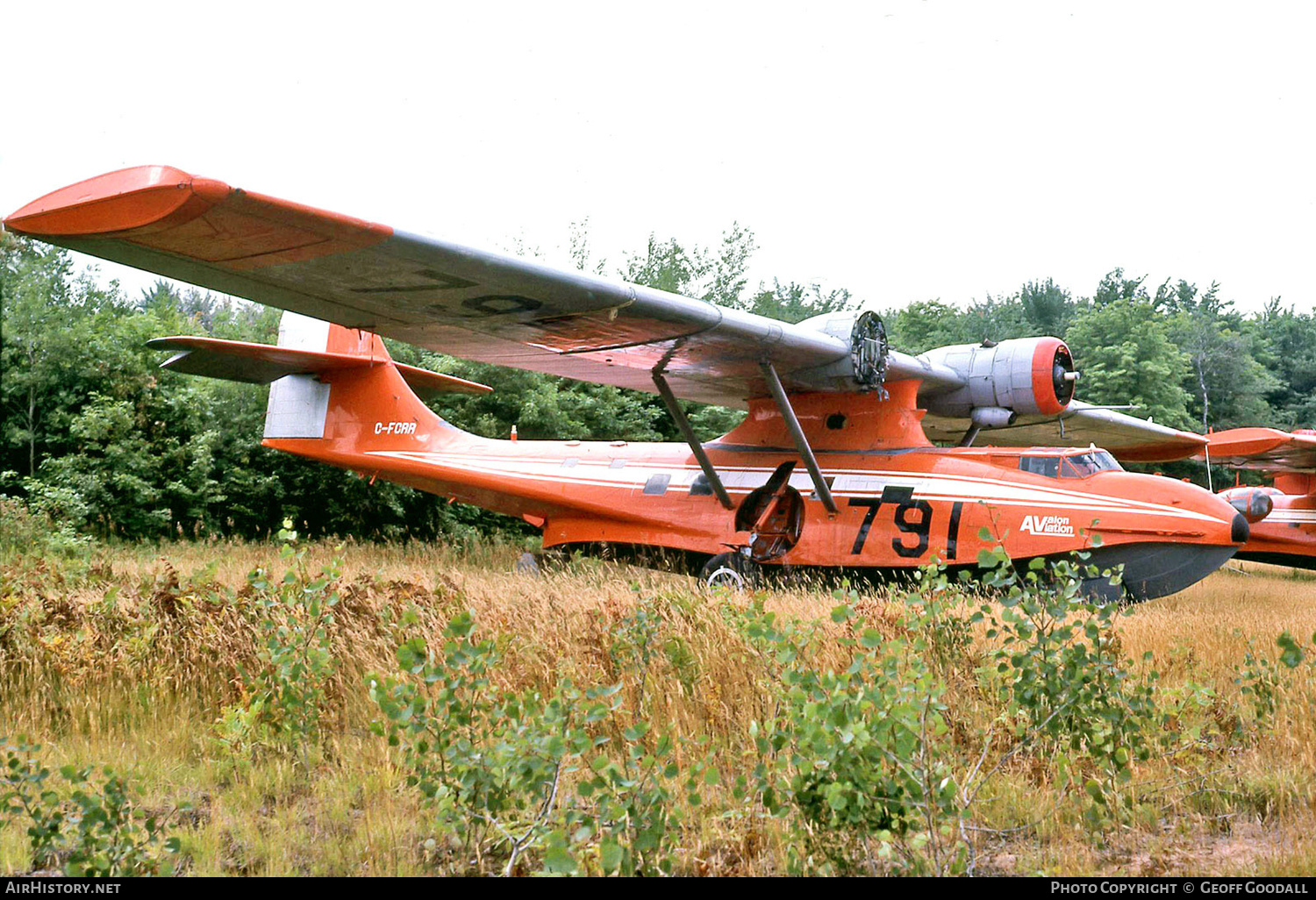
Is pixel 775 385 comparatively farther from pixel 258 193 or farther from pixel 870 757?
pixel 870 757

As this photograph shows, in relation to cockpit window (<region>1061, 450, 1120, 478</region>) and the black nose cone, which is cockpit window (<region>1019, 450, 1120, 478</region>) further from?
the black nose cone

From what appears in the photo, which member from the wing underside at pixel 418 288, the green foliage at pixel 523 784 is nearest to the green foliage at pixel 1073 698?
the green foliage at pixel 523 784

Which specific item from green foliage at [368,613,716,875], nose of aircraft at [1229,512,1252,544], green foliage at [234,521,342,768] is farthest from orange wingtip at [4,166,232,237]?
nose of aircraft at [1229,512,1252,544]

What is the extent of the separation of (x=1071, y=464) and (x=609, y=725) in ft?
23.0

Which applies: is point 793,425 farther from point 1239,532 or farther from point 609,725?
point 609,725

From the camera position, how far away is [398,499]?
17.5 meters

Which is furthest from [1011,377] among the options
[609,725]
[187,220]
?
[187,220]

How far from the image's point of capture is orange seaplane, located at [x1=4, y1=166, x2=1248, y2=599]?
21.7ft

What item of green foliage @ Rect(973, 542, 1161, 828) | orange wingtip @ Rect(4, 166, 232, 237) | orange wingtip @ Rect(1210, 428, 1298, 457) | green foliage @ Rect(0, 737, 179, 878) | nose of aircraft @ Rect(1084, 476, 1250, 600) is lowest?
green foliage @ Rect(0, 737, 179, 878)

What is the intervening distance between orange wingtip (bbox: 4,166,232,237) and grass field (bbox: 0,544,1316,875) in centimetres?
235

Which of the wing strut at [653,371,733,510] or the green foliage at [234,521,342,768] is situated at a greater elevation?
the wing strut at [653,371,733,510]

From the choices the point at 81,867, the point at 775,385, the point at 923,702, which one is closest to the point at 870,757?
the point at 923,702

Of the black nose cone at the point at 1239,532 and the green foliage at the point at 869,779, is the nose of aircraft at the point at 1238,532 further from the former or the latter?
the green foliage at the point at 869,779

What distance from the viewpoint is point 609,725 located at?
4.64 metres
